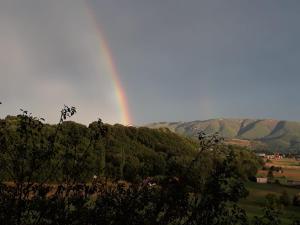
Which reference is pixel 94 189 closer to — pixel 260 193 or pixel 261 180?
pixel 260 193

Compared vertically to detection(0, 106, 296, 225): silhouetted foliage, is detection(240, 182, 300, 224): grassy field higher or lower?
higher

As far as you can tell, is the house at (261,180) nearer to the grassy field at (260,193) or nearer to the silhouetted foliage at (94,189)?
the grassy field at (260,193)

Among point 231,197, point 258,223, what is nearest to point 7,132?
point 231,197

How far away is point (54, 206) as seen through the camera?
26.1ft

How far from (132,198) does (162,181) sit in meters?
0.78

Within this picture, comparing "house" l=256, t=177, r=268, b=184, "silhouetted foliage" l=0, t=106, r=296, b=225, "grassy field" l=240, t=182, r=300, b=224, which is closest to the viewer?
"silhouetted foliage" l=0, t=106, r=296, b=225

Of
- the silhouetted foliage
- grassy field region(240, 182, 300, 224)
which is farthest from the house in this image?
the silhouetted foliage

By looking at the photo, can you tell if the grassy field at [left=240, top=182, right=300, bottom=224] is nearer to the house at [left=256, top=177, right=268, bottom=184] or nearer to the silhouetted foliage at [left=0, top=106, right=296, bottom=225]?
the house at [left=256, top=177, right=268, bottom=184]

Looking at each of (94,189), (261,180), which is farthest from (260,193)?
(94,189)

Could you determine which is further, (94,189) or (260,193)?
(260,193)

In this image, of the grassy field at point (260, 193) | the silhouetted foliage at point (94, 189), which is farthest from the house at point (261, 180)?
the silhouetted foliage at point (94, 189)

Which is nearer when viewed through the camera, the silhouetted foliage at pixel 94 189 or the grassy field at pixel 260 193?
the silhouetted foliage at pixel 94 189

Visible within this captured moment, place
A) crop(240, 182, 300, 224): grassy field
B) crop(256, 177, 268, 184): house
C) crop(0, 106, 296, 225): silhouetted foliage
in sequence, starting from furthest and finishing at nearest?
1. crop(256, 177, 268, 184): house
2. crop(240, 182, 300, 224): grassy field
3. crop(0, 106, 296, 225): silhouetted foliage

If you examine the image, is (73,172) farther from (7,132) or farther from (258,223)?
(258,223)
